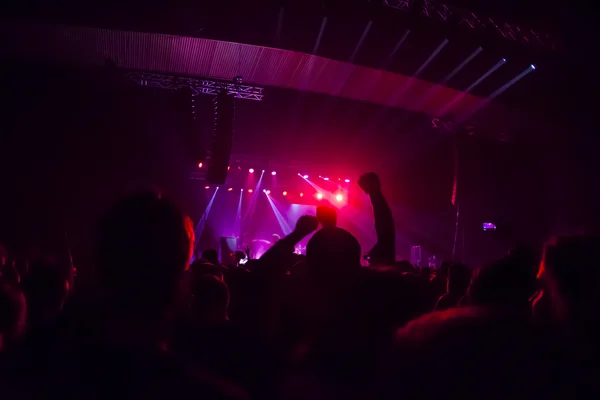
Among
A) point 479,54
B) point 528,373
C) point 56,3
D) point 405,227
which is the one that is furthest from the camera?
point 405,227

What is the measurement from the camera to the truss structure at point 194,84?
997 centimetres

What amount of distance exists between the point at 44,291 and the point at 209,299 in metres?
1.16

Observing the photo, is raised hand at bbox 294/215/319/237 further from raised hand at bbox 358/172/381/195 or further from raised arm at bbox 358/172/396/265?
raised hand at bbox 358/172/381/195

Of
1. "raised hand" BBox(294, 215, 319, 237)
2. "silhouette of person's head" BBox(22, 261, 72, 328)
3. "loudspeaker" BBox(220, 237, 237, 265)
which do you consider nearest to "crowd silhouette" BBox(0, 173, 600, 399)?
"raised hand" BBox(294, 215, 319, 237)

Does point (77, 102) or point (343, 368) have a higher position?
point (77, 102)

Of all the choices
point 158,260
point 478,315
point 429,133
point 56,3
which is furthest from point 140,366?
point 429,133

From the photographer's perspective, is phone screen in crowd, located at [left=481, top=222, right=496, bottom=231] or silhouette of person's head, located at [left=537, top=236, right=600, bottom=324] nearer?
silhouette of person's head, located at [left=537, top=236, right=600, bottom=324]

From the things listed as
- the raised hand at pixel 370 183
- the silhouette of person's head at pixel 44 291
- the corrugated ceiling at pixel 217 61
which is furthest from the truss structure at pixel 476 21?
the silhouette of person's head at pixel 44 291

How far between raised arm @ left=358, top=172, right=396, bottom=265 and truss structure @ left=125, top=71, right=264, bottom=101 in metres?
7.71

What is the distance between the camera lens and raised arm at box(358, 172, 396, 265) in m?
2.76

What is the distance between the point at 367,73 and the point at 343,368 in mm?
9896

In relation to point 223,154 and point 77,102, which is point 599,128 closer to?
point 223,154

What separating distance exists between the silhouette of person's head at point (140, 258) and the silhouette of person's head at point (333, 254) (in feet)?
2.01

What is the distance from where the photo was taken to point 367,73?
34.3ft
